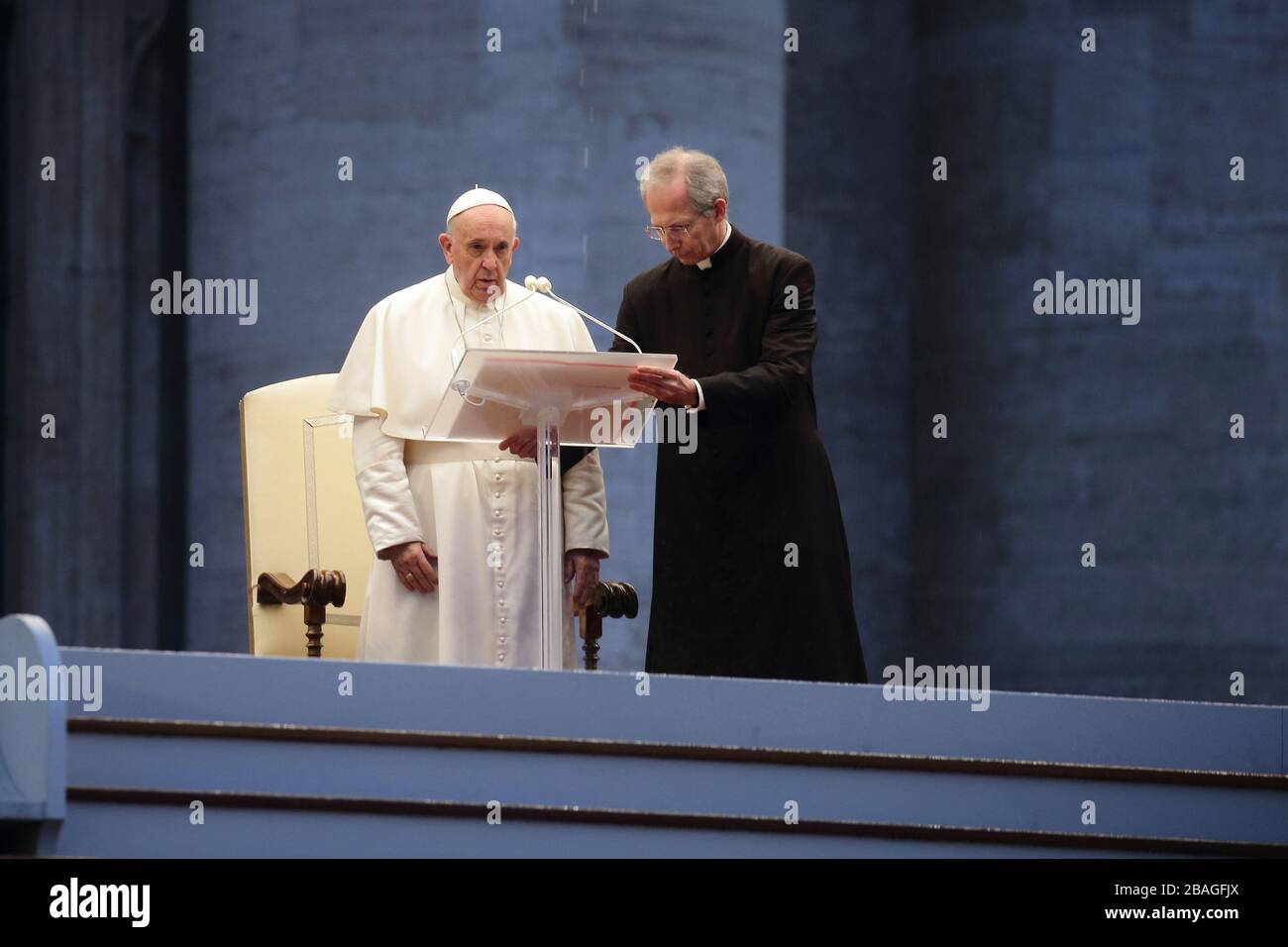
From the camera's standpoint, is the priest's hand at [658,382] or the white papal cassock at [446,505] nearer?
the priest's hand at [658,382]

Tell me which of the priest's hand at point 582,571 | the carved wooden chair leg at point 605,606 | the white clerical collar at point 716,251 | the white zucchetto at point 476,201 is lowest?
the carved wooden chair leg at point 605,606

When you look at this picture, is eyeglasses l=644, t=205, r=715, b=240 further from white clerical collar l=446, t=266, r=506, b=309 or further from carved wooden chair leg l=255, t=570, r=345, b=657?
carved wooden chair leg l=255, t=570, r=345, b=657

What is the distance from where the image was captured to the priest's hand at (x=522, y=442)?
4.34m

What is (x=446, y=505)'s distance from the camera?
4.80 meters

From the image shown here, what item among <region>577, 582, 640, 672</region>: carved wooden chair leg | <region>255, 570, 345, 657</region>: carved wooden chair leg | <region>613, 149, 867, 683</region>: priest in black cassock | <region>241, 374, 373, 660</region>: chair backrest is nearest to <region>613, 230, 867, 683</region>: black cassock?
<region>613, 149, 867, 683</region>: priest in black cassock

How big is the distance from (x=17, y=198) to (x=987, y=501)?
4476 millimetres

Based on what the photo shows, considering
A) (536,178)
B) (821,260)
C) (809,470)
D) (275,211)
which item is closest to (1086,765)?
(809,470)

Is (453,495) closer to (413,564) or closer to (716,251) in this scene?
(413,564)

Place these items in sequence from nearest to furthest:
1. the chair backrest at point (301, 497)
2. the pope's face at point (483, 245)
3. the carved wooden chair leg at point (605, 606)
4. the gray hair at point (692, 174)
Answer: the gray hair at point (692, 174) → the pope's face at point (483, 245) → the carved wooden chair leg at point (605, 606) → the chair backrest at point (301, 497)

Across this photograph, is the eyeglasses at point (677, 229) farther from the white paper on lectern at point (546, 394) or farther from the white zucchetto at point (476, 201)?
the white paper on lectern at point (546, 394)

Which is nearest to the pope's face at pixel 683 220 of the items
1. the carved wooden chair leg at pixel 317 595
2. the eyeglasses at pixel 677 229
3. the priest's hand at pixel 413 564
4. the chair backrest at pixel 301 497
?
the eyeglasses at pixel 677 229

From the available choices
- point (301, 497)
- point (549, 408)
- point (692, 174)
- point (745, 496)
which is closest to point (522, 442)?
point (549, 408)

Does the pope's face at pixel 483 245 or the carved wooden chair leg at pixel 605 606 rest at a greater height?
the pope's face at pixel 483 245
